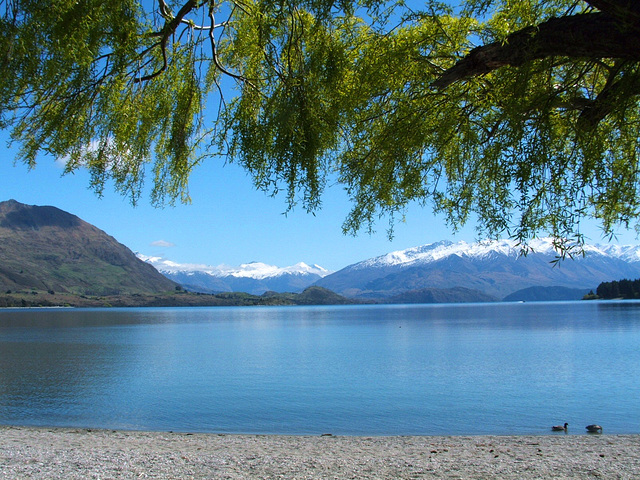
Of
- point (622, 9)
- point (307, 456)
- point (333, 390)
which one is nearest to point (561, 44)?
point (622, 9)

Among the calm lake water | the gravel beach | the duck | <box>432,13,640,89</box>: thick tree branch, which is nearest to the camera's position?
<box>432,13,640,89</box>: thick tree branch

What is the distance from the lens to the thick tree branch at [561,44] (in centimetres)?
361

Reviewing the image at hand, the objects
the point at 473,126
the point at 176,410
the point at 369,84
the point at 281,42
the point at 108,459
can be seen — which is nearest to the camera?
the point at 281,42

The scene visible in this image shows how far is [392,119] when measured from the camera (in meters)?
5.34

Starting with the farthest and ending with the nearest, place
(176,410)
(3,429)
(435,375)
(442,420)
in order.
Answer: (435,375) → (176,410) → (442,420) → (3,429)

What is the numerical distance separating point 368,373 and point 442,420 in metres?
12.7

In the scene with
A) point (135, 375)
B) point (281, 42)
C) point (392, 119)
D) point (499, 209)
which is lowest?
point (135, 375)

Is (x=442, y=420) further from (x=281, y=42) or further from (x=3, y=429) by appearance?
(x=281, y=42)

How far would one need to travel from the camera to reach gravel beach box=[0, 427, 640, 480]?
811 cm

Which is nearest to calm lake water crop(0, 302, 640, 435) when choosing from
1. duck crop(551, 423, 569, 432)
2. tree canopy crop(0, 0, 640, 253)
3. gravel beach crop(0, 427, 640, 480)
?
duck crop(551, 423, 569, 432)

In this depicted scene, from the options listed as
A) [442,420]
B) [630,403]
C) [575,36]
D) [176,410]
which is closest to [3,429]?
[176,410]

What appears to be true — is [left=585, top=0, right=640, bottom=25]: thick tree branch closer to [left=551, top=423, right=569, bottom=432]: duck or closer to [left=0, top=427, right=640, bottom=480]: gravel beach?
[left=0, top=427, right=640, bottom=480]: gravel beach

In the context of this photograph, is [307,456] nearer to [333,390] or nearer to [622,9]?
[622,9]

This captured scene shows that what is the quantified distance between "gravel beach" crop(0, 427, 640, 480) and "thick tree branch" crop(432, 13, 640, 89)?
6055 millimetres
